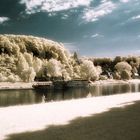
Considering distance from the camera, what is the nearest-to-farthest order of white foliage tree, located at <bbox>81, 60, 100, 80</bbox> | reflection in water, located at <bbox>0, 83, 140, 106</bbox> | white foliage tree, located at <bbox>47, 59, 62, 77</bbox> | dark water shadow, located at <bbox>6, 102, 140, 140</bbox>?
1. dark water shadow, located at <bbox>6, 102, 140, 140</bbox>
2. reflection in water, located at <bbox>0, 83, 140, 106</bbox>
3. white foliage tree, located at <bbox>47, 59, 62, 77</bbox>
4. white foliage tree, located at <bbox>81, 60, 100, 80</bbox>

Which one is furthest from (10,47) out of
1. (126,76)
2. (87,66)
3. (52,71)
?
(126,76)

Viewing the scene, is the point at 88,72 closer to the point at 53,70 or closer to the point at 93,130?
the point at 53,70

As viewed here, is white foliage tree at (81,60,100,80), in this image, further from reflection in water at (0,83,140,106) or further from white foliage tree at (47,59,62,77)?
reflection in water at (0,83,140,106)

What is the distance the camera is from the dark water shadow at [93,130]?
569 inches

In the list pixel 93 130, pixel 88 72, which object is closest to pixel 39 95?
pixel 93 130

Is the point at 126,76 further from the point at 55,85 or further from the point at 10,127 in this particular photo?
the point at 10,127

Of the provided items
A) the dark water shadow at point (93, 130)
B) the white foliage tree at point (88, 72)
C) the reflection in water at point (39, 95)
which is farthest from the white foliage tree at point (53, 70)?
the dark water shadow at point (93, 130)

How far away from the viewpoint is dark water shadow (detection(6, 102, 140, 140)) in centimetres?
1445

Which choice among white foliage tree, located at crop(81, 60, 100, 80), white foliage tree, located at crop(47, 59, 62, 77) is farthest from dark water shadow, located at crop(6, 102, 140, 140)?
white foliage tree, located at crop(81, 60, 100, 80)

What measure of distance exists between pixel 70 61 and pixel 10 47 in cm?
4291

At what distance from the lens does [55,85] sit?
122 m

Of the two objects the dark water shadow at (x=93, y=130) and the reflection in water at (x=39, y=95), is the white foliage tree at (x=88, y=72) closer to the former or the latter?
the reflection in water at (x=39, y=95)

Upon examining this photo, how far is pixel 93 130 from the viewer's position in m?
16.0

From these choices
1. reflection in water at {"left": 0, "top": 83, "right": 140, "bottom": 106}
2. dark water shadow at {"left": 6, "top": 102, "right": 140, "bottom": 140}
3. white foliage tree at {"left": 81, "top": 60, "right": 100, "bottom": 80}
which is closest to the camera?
dark water shadow at {"left": 6, "top": 102, "right": 140, "bottom": 140}
